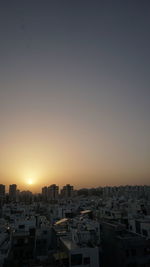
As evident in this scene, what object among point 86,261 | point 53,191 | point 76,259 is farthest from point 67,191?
point 76,259

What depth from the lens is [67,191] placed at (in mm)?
96125

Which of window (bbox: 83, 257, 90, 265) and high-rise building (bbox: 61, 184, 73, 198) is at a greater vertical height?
high-rise building (bbox: 61, 184, 73, 198)

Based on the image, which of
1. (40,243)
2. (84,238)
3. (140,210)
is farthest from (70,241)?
(140,210)

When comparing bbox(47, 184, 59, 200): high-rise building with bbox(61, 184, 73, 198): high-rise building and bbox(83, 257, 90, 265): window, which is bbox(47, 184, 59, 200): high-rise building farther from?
bbox(83, 257, 90, 265): window

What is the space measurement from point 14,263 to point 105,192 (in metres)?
84.0

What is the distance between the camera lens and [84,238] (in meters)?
17.4

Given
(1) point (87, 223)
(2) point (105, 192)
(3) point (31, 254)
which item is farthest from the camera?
(2) point (105, 192)

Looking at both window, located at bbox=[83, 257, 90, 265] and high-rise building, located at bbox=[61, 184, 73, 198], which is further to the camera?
high-rise building, located at bbox=[61, 184, 73, 198]

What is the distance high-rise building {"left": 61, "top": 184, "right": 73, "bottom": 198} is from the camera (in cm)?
9571

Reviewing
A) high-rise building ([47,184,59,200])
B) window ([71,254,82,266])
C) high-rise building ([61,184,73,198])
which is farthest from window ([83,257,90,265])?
high-rise building ([61,184,73,198])

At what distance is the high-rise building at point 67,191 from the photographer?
9571cm

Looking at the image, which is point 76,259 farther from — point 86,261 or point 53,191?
point 53,191

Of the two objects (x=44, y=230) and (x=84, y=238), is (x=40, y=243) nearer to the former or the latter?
(x=44, y=230)

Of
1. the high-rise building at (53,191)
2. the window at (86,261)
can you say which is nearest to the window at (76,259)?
the window at (86,261)
